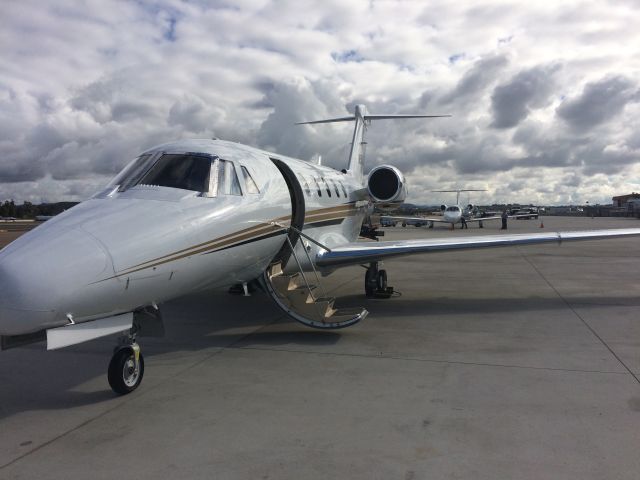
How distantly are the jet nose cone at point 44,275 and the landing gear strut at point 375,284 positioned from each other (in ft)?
25.7

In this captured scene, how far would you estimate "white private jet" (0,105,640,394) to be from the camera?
4.36 meters

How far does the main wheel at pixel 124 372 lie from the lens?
537 centimetres

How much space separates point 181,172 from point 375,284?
656 cm

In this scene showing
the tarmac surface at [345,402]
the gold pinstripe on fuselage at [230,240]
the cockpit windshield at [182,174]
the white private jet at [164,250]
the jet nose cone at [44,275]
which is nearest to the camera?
the tarmac surface at [345,402]

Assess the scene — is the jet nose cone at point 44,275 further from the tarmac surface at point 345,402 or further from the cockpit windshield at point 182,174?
the cockpit windshield at point 182,174

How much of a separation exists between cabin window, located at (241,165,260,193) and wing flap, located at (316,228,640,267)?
281 cm

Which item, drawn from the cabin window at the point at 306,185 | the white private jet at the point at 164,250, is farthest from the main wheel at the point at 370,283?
the cabin window at the point at 306,185

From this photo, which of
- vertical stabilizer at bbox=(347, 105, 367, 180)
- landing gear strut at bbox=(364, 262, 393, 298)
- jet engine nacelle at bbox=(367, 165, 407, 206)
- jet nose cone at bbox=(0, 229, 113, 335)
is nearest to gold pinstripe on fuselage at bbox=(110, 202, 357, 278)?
jet nose cone at bbox=(0, 229, 113, 335)

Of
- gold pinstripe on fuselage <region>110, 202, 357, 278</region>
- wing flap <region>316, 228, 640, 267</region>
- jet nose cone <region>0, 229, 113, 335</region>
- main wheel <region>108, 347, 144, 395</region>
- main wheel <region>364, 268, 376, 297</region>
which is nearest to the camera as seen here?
jet nose cone <region>0, 229, 113, 335</region>

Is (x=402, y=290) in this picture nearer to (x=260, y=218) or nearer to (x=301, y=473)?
(x=260, y=218)

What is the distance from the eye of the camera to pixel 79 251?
451 centimetres

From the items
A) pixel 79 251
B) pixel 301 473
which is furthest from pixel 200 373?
pixel 301 473

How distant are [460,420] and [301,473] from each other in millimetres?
1738

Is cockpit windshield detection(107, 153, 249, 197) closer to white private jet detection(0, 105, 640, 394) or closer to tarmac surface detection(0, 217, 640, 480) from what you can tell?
white private jet detection(0, 105, 640, 394)
